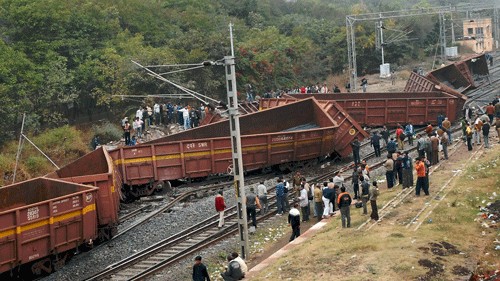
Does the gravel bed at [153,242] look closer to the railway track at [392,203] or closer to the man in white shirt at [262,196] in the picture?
the man in white shirt at [262,196]

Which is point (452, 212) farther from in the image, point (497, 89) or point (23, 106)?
point (497, 89)

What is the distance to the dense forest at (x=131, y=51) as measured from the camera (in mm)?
43281

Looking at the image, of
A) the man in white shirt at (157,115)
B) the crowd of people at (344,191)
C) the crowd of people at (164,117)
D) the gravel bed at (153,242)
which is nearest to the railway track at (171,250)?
the gravel bed at (153,242)

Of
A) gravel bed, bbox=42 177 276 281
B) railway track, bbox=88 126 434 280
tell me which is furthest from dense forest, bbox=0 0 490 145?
railway track, bbox=88 126 434 280

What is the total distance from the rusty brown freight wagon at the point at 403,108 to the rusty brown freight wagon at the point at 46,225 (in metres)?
19.0

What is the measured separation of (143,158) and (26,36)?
2276cm

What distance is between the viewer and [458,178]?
24531mm

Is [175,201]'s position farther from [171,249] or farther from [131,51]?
[131,51]

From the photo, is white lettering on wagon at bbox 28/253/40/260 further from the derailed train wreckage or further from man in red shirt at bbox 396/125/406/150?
man in red shirt at bbox 396/125/406/150

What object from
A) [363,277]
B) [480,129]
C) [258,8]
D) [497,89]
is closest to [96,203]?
[363,277]

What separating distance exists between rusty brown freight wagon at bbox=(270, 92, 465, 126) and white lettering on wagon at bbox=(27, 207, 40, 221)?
21114 millimetres

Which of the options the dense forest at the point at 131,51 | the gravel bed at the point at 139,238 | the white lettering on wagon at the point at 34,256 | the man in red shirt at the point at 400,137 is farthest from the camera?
the dense forest at the point at 131,51

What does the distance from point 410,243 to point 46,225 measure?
10.0m

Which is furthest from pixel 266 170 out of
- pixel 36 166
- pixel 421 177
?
pixel 36 166
